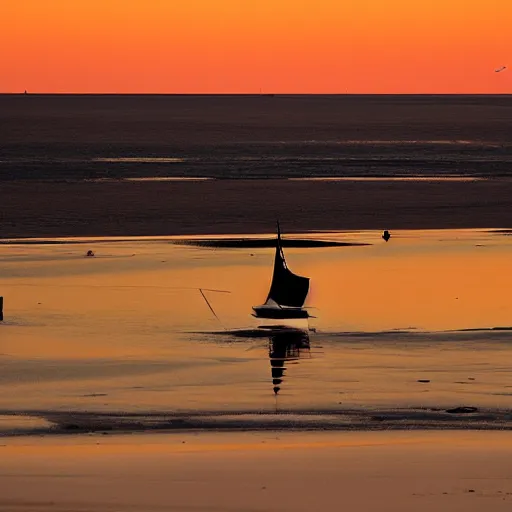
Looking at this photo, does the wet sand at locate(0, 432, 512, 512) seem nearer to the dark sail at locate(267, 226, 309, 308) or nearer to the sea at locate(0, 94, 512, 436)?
the sea at locate(0, 94, 512, 436)

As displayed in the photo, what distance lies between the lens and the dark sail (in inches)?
1351

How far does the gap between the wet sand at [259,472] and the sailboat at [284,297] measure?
11957mm

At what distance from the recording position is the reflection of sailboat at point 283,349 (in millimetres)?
27062

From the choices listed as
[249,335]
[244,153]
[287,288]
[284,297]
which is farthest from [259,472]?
[244,153]

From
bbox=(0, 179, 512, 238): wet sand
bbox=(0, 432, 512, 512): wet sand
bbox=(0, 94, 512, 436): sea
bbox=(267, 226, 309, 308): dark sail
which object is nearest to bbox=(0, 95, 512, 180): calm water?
bbox=(0, 179, 512, 238): wet sand

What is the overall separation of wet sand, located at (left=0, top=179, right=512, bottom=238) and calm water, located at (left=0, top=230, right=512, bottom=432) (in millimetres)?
12345

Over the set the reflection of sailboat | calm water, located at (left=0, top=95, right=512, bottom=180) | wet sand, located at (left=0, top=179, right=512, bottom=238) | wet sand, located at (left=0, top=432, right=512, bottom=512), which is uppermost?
calm water, located at (left=0, top=95, right=512, bottom=180)

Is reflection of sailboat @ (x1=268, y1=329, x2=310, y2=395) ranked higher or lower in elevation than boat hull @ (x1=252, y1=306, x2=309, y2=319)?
lower

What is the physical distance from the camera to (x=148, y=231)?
192 feet

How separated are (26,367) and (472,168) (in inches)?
3152

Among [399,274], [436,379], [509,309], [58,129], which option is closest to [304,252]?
[399,274]

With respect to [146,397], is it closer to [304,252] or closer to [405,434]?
[405,434]

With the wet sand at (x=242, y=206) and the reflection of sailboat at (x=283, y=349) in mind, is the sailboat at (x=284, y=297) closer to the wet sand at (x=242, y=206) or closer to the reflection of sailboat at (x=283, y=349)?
the reflection of sailboat at (x=283, y=349)

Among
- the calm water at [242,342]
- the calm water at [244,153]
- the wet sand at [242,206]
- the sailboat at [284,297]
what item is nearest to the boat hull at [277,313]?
the sailboat at [284,297]
